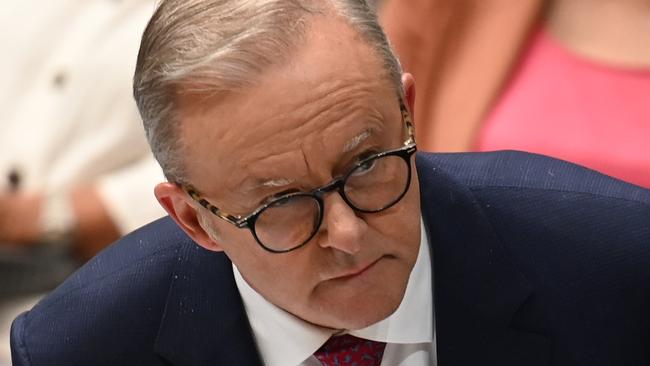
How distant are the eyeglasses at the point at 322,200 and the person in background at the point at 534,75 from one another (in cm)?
76

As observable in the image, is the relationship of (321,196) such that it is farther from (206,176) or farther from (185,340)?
(185,340)

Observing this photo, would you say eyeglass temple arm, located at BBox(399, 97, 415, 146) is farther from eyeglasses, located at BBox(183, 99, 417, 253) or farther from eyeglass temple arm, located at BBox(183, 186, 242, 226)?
eyeglass temple arm, located at BBox(183, 186, 242, 226)

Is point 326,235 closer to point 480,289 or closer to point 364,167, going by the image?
point 364,167

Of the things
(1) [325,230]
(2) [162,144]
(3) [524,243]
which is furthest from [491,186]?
(2) [162,144]

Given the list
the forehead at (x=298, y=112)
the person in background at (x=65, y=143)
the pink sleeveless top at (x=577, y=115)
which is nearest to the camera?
the forehead at (x=298, y=112)

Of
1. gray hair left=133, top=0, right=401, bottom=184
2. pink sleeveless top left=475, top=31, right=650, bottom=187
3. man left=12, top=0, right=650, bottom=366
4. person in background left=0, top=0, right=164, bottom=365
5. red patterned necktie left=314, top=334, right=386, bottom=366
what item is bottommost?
person in background left=0, top=0, right=164, bottom=365

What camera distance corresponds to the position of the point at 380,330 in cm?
135

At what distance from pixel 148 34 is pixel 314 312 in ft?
1.05

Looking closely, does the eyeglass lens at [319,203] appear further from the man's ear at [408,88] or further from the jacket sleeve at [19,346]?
the jacket sleeve at [19,346]

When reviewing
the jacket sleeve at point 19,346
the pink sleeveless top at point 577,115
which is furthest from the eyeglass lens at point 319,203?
the pink sleeveless top at point 577,115

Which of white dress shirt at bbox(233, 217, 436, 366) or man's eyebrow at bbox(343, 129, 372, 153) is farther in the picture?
white dress shirt at bbox(233, 217, 436, 366)

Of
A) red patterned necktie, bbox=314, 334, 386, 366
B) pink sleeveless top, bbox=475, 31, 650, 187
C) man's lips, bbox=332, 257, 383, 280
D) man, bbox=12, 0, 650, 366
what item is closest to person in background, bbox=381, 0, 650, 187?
pink sleeveless top, bbox=475, 31, 650, 187

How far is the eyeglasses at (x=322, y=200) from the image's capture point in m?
1.17

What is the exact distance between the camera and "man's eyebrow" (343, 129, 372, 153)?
1.16 metres
